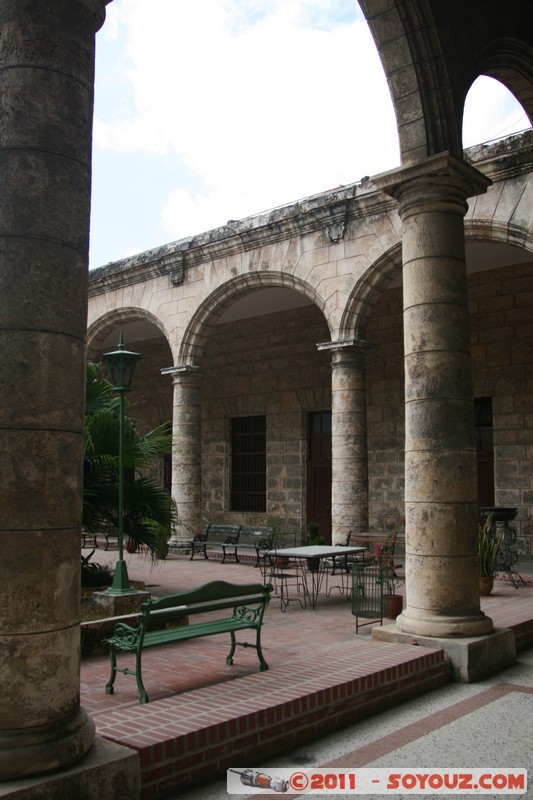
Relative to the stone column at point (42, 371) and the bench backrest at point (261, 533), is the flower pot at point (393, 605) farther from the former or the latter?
the bench backrest at point (261, 533)

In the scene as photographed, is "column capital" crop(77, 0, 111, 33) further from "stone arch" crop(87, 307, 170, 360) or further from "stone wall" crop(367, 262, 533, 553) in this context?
"stone arch" crop(87, 307, 170, 360)

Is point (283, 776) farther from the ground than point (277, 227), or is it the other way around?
point (277, 227)

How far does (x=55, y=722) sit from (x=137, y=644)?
1.46 metres

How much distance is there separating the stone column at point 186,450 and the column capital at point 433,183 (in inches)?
333

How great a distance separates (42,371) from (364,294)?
29.0ft

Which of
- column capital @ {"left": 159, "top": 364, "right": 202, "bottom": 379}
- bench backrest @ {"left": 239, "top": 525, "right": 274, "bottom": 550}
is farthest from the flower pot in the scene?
column capital @ {"left": 159, "top": 364, "right": 202, "bottom": 379}

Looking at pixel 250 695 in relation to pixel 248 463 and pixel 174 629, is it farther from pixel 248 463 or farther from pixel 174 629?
pixel 248 463

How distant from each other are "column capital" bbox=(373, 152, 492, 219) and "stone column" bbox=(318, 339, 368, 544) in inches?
225

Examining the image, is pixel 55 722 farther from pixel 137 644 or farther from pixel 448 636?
pixel 448 636

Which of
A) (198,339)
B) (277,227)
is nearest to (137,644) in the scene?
(277,227)

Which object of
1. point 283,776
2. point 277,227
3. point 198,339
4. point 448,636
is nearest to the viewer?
point 283,776

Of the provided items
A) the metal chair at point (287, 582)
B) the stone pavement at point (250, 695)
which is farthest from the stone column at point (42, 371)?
the metal chair at point (287, 582)

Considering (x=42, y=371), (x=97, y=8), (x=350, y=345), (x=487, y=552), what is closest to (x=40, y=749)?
(x=42, y=371)

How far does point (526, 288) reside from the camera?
494 inches
